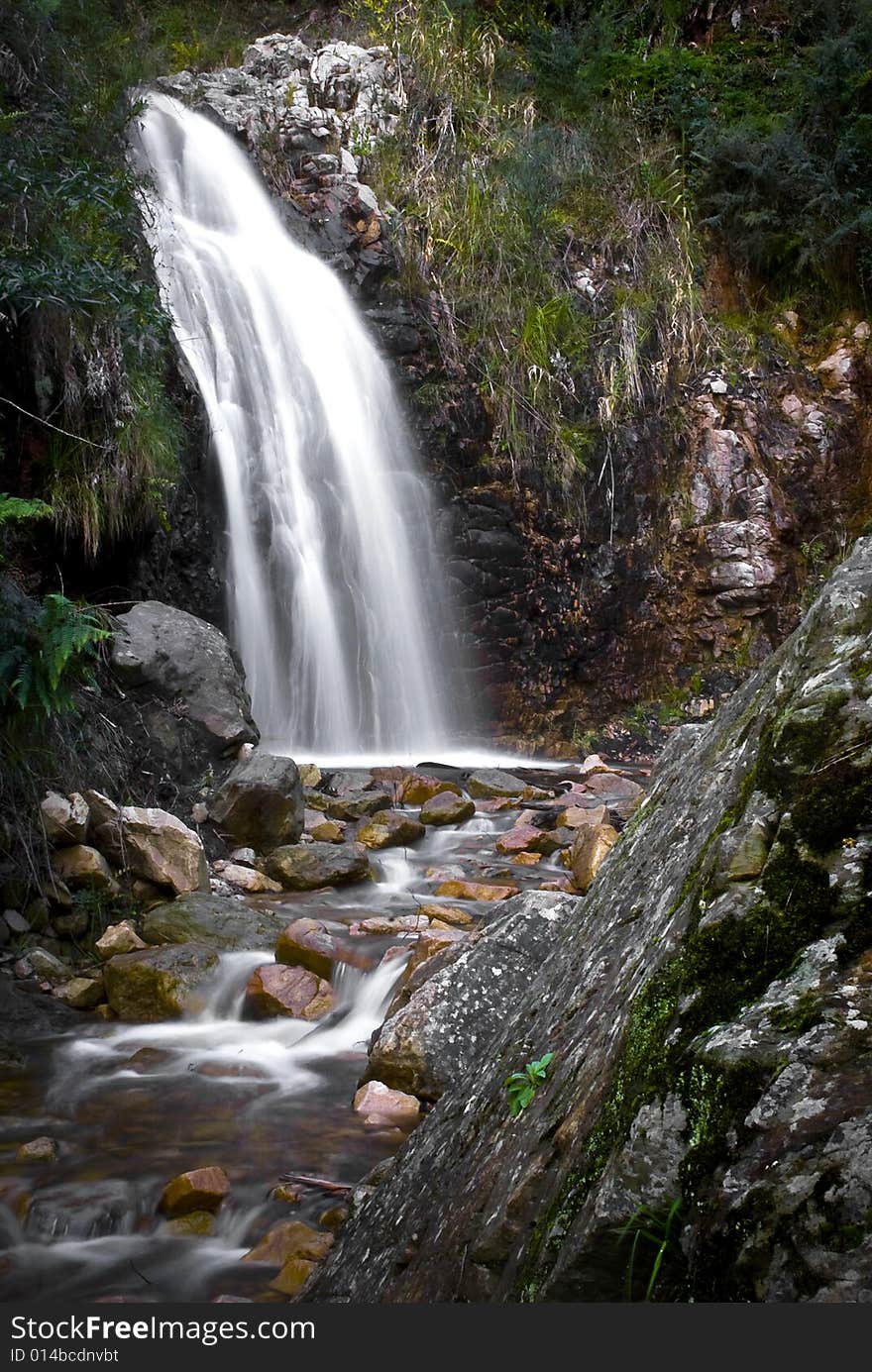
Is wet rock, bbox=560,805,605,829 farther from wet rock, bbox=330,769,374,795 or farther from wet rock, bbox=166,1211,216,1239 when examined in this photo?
wet rock, bbox=166,1211,216,1239

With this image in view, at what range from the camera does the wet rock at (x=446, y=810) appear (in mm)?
7555

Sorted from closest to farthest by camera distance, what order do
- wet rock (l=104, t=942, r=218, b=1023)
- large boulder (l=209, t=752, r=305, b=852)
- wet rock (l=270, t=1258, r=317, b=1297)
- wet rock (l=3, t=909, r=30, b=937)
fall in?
wet rock (l=270, t=1258, r=317, b=1297)
wet rock (l=104, t=942, r=218, b=1023)
wet rock (l=3, t=909, r=30, b=937)
large boulder (l=209, t=752, r=305, b=852)

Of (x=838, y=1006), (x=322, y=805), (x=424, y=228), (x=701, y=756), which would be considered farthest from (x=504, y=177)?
(x=838, y=1006)

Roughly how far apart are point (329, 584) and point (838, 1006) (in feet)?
31.4

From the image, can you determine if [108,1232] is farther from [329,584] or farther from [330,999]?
[329,584]

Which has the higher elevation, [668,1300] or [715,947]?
[715,947]

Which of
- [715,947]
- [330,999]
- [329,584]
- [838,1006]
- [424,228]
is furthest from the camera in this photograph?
[424,228]

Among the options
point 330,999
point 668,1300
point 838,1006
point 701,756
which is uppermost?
point 701,756

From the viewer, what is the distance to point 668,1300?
1025mm

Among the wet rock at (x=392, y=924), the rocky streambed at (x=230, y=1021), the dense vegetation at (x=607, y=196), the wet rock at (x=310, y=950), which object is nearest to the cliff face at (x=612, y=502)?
the dense vegetation at (x=607, y=196)

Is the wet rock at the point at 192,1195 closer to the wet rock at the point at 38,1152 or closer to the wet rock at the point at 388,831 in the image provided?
the wet rock at the point at 38,1152

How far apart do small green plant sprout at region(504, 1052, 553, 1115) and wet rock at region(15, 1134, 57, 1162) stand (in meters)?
2.37

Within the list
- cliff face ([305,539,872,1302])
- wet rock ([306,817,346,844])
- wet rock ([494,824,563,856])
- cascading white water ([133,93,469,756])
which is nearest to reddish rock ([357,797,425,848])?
wet rock ([306,817,346,844])

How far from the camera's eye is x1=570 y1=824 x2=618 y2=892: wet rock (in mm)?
6027
